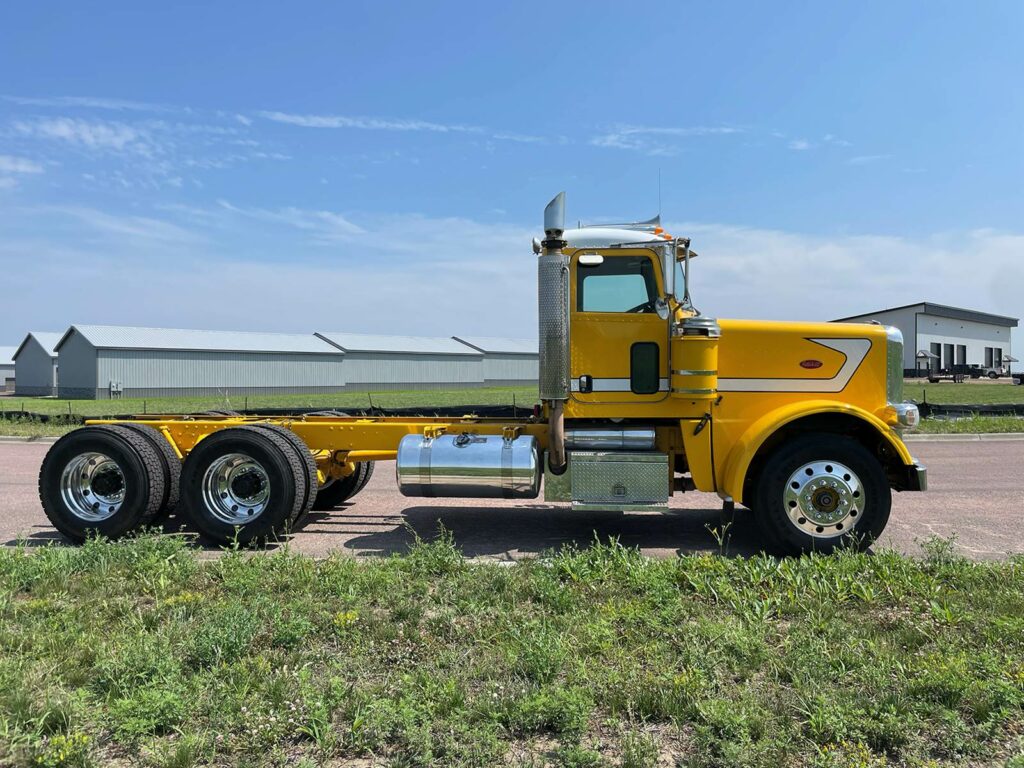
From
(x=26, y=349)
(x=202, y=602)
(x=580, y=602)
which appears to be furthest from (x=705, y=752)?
(x=26, y=349)

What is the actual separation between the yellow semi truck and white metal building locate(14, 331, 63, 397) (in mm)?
59187

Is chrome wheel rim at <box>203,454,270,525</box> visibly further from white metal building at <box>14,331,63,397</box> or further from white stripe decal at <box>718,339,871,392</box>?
white metal building at <box>14,331,63,397</box>

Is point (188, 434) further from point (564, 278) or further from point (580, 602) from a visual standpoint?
point (580, 602)

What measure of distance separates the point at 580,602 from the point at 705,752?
5.38 ft

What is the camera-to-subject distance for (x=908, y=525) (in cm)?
736

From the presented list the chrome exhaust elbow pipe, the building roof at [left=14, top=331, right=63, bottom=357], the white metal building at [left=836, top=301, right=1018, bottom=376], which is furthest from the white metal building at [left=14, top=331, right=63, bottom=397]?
the white metal building at [left=836, top=301, right=1018, bottom=376]

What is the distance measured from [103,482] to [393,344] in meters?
64.1

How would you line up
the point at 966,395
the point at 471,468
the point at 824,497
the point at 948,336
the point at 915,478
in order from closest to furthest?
1. the point at 824,497
2. the point at 915,478
3. the point at 471,468
4. the point at 966,395
5. the point at 948,336

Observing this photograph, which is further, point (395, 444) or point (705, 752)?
point (395, 444)

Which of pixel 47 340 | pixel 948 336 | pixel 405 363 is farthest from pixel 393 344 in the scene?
pixel 948 336

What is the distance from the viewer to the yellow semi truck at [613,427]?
632cm

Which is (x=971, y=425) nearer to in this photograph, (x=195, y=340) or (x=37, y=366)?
(x=195, y=340)

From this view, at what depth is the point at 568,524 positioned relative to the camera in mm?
7609

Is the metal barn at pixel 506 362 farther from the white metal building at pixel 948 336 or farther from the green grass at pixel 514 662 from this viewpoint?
the green grass at pixel 514 662
